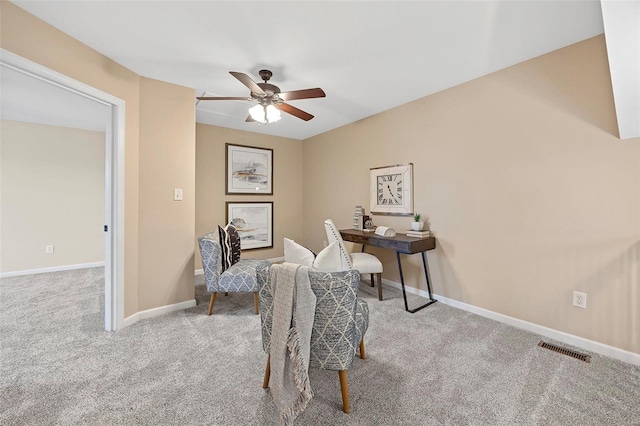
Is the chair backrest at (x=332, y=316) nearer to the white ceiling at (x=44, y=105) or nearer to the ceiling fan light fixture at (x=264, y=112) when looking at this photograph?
the ceiling fan light fixture at (x=264, y=112)

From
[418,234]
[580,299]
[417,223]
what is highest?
[417,223]

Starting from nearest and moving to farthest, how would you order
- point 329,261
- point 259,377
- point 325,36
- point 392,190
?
1. point 329,261
2. point 259,377
3. point 325,36
4. point 392,190

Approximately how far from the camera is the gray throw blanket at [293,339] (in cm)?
130

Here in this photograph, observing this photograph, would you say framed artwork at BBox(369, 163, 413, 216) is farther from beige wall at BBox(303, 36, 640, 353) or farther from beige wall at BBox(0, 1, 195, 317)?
beige wall at BBox(0, 1, 195, 317)

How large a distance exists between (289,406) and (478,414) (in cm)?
102

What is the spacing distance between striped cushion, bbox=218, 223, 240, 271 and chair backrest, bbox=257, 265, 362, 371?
1.57 meters

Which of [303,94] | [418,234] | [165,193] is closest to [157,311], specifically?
[165,193]

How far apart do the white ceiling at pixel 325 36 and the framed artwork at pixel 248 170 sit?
1.61 m

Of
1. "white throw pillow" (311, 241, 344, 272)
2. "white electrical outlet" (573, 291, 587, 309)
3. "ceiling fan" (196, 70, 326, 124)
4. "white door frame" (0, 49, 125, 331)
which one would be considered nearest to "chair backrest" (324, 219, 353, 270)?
"white throw pillow" (311, 241, 344, 272)

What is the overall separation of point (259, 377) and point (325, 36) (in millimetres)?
2434

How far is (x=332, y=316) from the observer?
1.37 meters

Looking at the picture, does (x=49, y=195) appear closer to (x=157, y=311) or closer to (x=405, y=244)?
(x=157, y=311)

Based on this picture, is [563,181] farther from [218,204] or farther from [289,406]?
[218,204]

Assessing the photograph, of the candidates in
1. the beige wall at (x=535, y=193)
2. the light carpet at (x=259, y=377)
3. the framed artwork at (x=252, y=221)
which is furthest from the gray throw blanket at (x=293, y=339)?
the framed artwork at (x=252, y=221)
